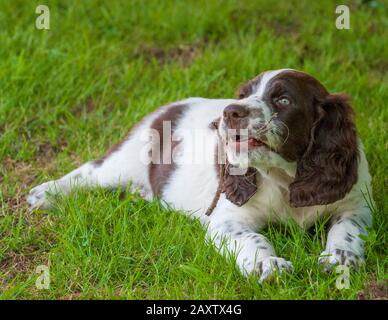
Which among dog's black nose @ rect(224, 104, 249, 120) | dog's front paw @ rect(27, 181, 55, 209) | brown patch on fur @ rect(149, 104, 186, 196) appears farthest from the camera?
brown patch on fur @ rect(149, 104, 186, 196)

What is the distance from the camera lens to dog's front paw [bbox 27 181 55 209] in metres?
5.53

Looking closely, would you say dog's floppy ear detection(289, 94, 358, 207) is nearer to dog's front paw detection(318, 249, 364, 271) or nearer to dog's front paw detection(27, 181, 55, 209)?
dog's front paw detection(318, 249, 364, 271)

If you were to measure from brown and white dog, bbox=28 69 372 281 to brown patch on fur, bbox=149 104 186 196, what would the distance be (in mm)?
174

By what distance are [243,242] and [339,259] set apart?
53 centimetres

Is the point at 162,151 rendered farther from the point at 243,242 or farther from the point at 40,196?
the point at 243,242

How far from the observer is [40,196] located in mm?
5609

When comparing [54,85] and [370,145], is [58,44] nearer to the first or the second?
[54,85]

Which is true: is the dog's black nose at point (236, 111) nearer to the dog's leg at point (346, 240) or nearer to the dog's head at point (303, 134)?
the dog's head at point (303, 134)

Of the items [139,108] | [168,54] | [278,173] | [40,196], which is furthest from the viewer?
[168,54]

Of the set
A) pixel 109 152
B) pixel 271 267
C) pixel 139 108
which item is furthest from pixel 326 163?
pixel 139 108

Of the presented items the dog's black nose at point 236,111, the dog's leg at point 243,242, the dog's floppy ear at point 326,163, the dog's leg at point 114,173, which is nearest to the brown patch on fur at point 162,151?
the dog's leg at point 114,173

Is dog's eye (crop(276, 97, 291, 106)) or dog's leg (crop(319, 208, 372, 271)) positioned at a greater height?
dog's eye (crop(276, 97, 291, 106))

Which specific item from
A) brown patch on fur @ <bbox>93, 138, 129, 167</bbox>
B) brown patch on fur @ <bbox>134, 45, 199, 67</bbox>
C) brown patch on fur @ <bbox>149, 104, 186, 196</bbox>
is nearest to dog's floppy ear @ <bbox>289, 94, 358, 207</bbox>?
brown patch on fur @ <bbox>149, 104, 186, 196</bbox>
